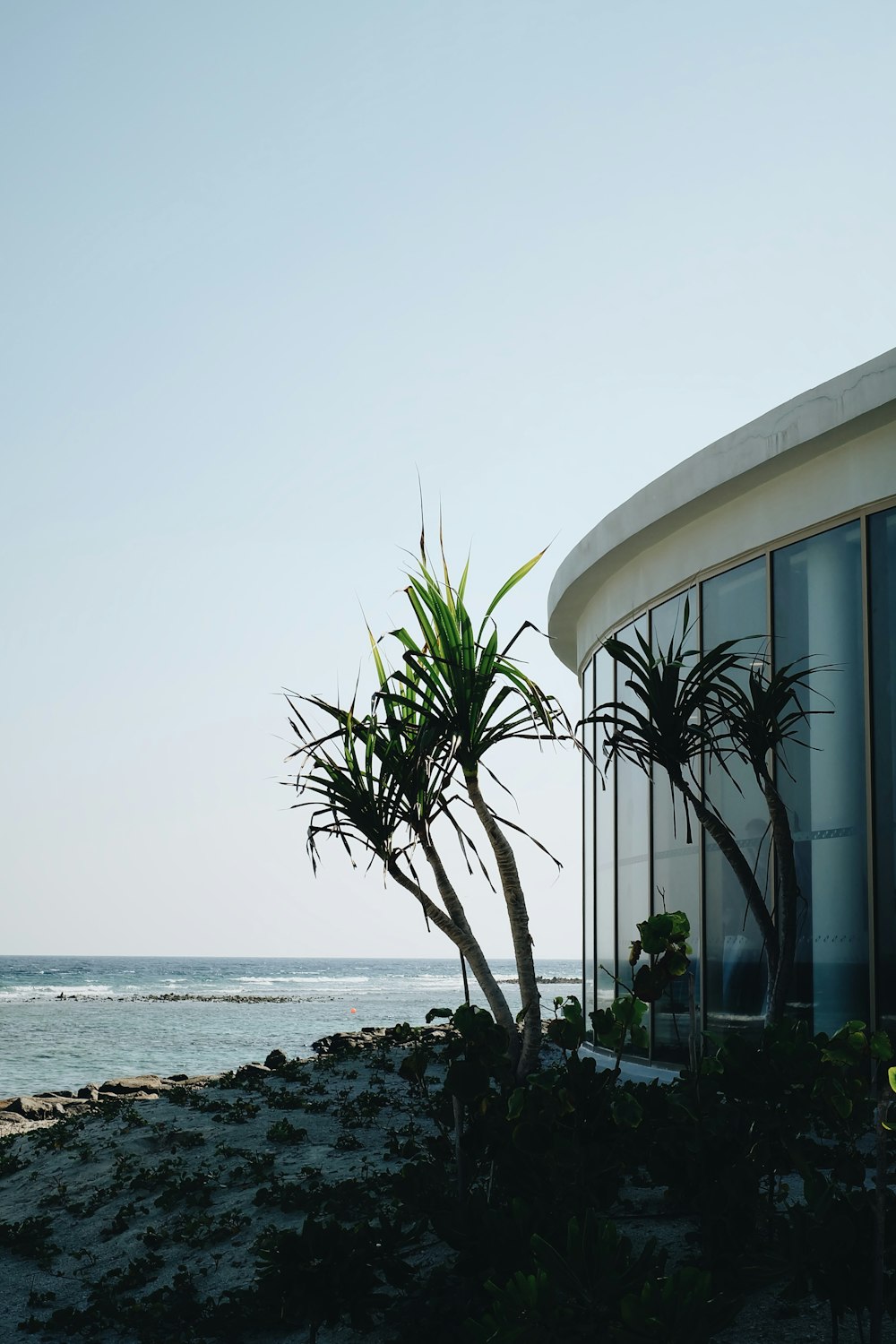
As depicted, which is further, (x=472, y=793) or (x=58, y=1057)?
(x=58, y=1057)

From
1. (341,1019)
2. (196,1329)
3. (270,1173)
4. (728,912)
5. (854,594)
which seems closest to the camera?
(196,1329)

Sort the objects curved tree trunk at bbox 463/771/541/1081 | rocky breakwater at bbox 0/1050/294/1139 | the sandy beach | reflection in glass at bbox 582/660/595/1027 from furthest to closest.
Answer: rocky breakwater at bbox 0/1050/294/1139 < reflection in glass at bbox 582/660/595/1027 < curved tree trunk at bbox 463/771/541/1081 < the sandy beach

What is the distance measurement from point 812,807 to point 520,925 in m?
2.43

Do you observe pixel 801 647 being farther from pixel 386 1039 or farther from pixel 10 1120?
pixel 10 1120

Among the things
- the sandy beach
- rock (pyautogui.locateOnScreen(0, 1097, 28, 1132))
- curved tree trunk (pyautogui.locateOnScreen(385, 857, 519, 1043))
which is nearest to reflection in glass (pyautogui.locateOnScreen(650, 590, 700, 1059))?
the sandy beach

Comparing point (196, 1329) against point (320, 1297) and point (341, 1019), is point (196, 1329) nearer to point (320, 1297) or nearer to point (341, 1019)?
point (320, 1297)

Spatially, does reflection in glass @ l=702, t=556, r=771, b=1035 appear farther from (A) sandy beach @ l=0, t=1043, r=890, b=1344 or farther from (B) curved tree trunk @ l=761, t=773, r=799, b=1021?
(A) sandy beach @ l=0, t=1043, r=890, b=1344

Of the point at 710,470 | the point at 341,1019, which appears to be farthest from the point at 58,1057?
the point at 710,470

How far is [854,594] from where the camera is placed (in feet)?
22.3

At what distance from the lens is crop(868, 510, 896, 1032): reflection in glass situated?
629 cm

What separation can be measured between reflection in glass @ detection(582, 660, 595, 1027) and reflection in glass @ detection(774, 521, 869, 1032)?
3.19 m

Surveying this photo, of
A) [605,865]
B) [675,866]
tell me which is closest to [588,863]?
[605,865]

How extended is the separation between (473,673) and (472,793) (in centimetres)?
58

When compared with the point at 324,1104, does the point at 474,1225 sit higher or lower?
higher
